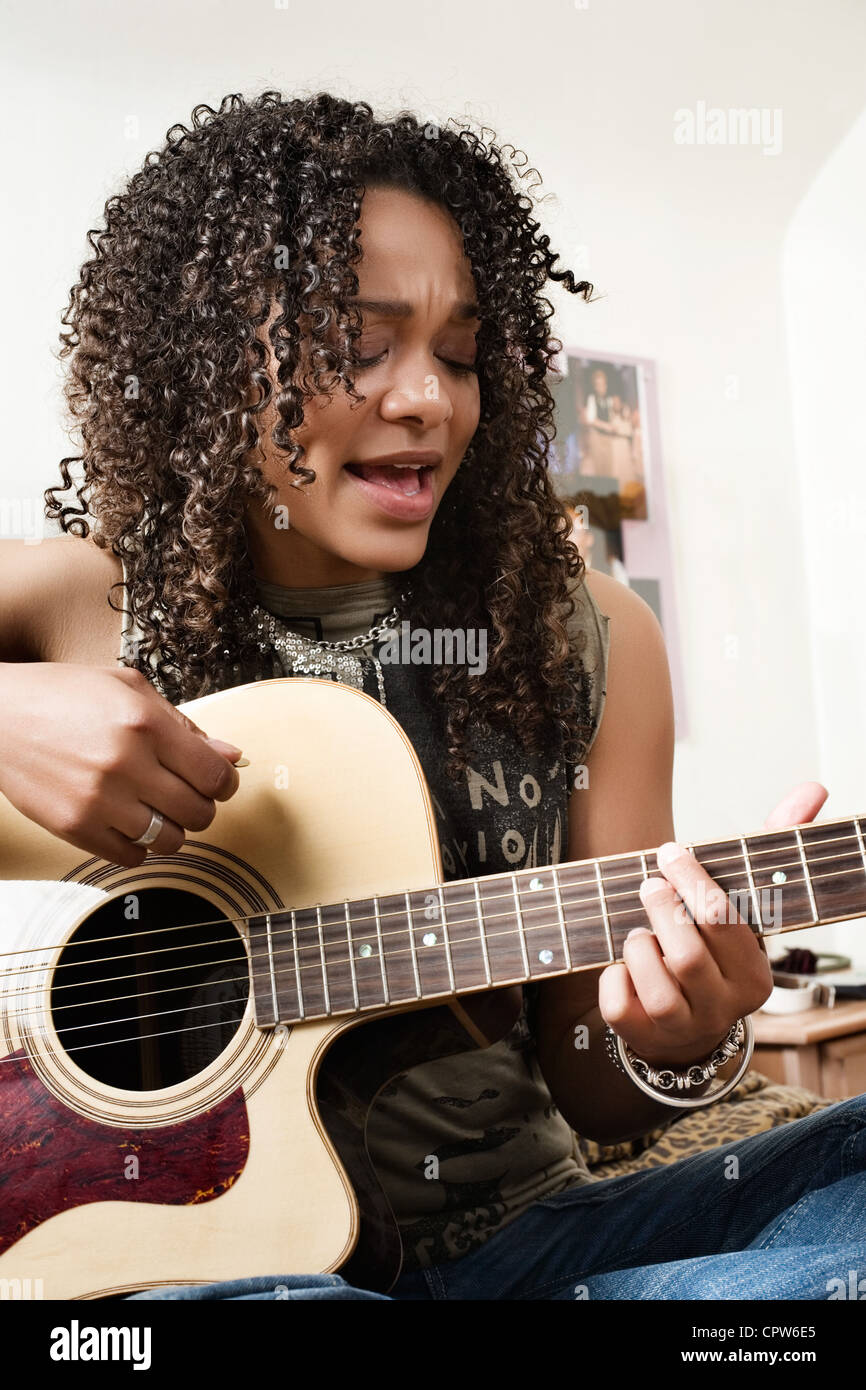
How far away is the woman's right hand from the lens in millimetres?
697

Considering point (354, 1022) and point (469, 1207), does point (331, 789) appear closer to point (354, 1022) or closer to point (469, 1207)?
point (354, 1022)

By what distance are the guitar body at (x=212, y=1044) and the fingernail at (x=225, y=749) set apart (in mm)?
39

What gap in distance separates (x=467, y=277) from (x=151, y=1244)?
2.56 ft

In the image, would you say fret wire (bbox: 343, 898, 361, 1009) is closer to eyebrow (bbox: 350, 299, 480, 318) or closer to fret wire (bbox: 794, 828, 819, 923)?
fret wire (bbox: 794, 828, 819, 923)

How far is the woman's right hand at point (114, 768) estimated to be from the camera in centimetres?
70

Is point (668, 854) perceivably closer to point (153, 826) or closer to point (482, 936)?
point (482, 936)

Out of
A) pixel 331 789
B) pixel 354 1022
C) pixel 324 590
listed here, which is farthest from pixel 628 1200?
pixel 324 590

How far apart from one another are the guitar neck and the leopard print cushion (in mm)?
971

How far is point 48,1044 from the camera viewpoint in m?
0.71

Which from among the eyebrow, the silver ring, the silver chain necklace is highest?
the eyebrow

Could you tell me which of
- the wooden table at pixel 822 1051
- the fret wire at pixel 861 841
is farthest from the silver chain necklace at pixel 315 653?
the wooden table at pixel 822 1051

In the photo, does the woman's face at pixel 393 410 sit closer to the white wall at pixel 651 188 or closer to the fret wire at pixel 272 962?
the fret wire at pixel 272 962

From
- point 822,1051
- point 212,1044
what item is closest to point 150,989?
point 212,1044

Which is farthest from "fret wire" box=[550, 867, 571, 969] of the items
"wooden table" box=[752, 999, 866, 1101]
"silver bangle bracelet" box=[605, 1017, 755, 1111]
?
"wooden table" box=[752, 999, 866, 1101]
